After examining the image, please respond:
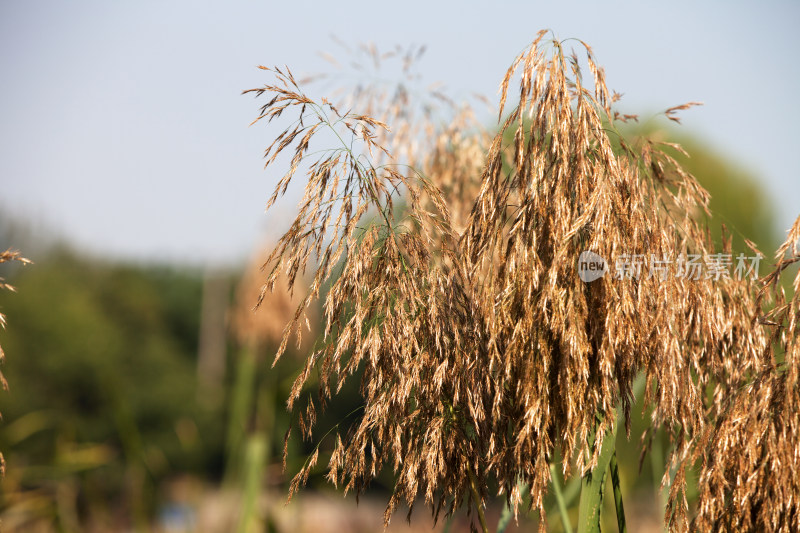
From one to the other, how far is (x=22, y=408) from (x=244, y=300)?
88.9 ft

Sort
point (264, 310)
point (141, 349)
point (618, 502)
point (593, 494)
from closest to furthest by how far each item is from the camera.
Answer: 1. point (593, 494)
2. point (618, 502)
3. point (264, 310)
4. point (141, 349)

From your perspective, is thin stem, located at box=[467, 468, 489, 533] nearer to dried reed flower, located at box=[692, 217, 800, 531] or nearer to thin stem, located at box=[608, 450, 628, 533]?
thin stem, located at box=[608, 450, 628, 533]

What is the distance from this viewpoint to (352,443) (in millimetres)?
1663

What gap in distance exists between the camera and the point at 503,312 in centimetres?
163

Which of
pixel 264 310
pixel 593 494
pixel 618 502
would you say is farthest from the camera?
pixel 264 310

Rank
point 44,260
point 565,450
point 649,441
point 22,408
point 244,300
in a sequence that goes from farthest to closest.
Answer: point 44,260, point 22,408, point 244,300, point 649,441, point 565,450

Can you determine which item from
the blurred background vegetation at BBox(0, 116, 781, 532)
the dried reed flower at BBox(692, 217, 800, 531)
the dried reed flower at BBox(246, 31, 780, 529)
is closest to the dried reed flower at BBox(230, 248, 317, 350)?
the dried reed flower at BBox(246, 31, 780, 529)

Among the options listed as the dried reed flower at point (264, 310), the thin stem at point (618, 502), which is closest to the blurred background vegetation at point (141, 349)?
the dried reed flower at point (264, 310)

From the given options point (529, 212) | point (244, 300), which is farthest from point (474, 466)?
A: point (244, 300)

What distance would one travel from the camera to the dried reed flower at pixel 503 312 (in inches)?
62.0

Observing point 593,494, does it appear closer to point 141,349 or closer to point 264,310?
point 264,310

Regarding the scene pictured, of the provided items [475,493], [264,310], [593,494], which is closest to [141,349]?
[264,310]

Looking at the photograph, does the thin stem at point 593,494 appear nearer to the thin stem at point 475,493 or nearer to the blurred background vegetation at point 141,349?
the thin stem at point 475,493

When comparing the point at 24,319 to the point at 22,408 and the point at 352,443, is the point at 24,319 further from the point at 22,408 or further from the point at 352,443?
the point at 352,443
